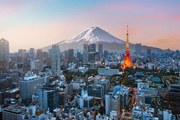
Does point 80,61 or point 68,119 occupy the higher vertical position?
point 80,61

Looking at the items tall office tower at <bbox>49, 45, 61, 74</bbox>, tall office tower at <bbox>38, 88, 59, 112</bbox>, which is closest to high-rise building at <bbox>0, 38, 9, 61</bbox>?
tall office tower at <bbox>49, 45, 61, 74</bbox>

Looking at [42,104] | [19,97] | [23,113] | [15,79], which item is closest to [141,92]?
[42,104]

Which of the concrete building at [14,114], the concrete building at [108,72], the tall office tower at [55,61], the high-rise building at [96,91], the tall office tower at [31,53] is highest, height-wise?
the tall office tower at [31,53]

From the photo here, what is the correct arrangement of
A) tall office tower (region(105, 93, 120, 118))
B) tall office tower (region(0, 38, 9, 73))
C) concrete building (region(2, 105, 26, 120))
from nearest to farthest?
1. concrete building (region(2, 105, 26, 120))
2. tall office tower (region(105, 93, 120, 118))
3. tall office tower (region(0, 38, 9, 73))

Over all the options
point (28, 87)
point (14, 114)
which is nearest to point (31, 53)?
point (28, 87)

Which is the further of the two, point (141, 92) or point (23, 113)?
point (141, 92)

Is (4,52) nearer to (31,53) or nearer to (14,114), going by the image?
(31,53)

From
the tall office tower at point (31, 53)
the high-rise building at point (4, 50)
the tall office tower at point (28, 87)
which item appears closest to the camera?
the tall office tower at point (28, 87)

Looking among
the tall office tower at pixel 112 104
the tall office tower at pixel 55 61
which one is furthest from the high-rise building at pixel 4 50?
the tall office tower at pixel 112 104

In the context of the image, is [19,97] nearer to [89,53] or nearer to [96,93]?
[96,93]

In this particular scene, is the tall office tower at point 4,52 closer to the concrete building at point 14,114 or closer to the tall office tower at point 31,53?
the tall office tower at point 31,53

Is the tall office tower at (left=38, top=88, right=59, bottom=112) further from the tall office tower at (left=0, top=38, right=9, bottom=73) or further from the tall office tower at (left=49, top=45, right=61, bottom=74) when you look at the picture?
the tall office tower at (left=0, top=38, right=9, bottom=73)
